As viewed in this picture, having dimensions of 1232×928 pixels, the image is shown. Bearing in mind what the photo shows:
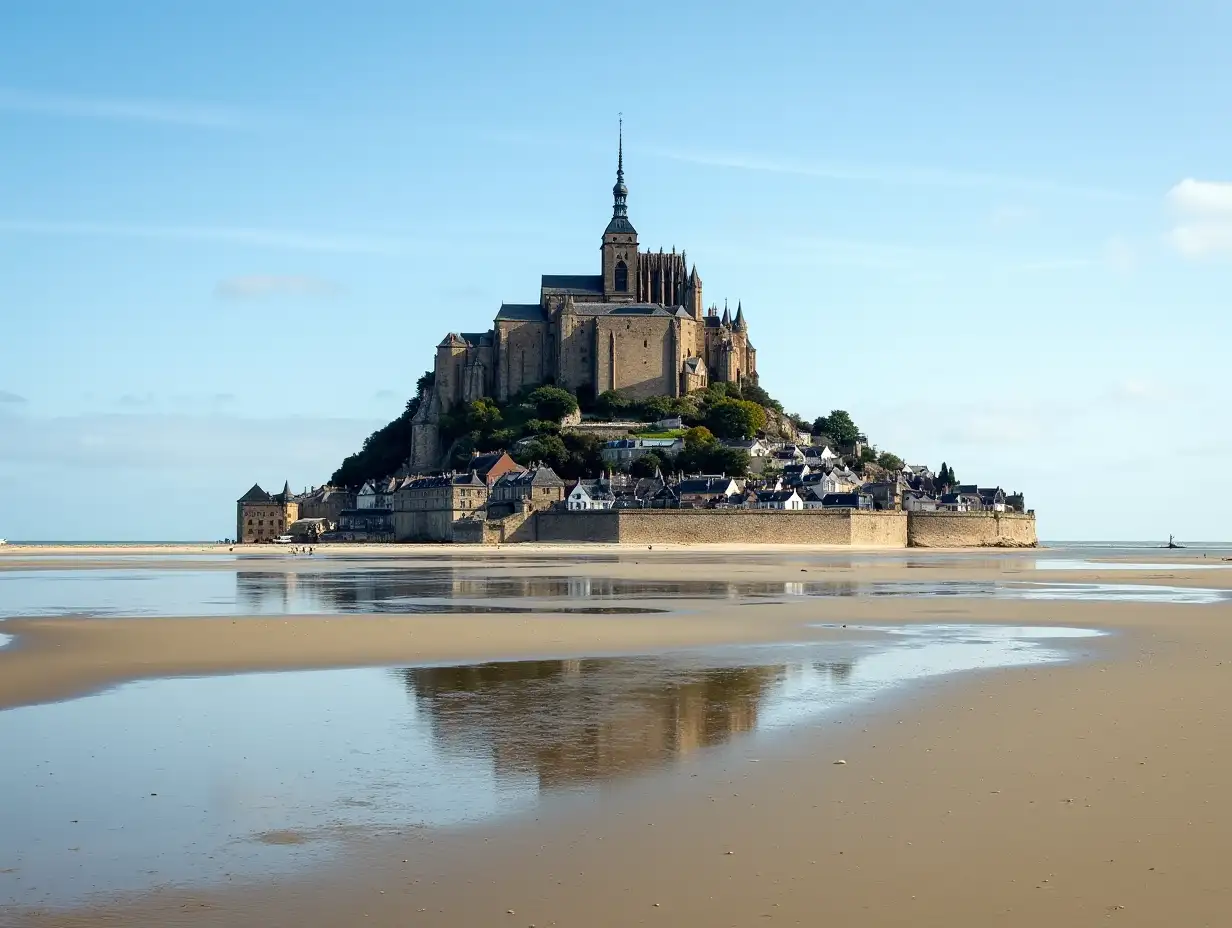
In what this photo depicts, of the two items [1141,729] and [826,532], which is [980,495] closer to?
[826,532]

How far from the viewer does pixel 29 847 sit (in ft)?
21.6

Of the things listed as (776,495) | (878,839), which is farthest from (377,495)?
(878,839)

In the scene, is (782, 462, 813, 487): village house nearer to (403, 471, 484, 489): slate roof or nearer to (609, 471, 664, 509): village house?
(609, 471, 664, 509): village house

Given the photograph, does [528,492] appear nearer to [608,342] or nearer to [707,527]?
[707,527]

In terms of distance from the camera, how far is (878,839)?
6.70m

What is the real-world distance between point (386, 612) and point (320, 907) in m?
15.9

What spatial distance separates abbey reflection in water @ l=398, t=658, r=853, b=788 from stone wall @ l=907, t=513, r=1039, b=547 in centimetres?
6173

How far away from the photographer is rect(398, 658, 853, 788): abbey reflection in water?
880 cm

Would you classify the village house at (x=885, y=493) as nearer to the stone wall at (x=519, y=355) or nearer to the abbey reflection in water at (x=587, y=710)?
the stone wall at (x=519, y=355)

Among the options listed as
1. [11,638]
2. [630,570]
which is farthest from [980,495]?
[11,638]

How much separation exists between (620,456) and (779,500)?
13.6 meters

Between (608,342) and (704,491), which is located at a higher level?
(608,342)

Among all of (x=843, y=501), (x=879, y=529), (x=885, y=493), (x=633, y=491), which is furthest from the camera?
(x=885, y=493)

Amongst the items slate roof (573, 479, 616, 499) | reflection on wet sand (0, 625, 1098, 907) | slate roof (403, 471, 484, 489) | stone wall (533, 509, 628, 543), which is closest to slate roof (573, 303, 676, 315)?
slate roof (403, 471, 484, 489)
